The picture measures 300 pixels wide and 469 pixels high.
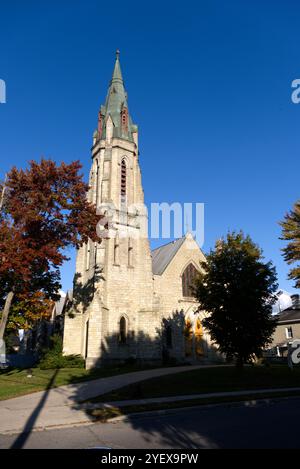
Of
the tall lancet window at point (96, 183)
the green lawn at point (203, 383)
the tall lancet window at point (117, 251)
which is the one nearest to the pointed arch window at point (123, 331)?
the tall lancet window at point (117, 251)

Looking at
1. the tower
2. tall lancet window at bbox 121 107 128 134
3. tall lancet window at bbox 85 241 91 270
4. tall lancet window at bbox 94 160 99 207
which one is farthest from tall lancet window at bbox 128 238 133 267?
tall lancet window at bbox 121 107 128 134

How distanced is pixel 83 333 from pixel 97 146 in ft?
56.6

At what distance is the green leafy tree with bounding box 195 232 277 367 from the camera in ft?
64.1

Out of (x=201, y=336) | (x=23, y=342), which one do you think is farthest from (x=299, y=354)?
(x=23, y=342)

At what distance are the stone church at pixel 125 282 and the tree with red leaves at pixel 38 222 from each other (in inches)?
146

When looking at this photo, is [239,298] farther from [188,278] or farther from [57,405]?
[188,278]

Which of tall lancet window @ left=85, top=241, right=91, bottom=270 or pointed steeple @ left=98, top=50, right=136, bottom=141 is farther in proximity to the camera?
pointed steeple @ left=98, top=50, right=136, bottom=141

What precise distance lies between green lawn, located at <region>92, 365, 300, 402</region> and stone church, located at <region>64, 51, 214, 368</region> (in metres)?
7.94

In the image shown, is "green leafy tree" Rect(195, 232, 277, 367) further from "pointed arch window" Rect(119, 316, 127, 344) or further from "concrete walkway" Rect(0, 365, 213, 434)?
"pointed arch window" Rect(119, 316, 127, 344)

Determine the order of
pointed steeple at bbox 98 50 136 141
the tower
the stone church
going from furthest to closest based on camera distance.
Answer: pointed steeple at bbox 98 50 136 141, the stone church, the tower

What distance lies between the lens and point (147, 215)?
32656mm

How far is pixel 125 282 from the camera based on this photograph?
2912 centimetres

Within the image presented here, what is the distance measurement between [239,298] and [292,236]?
329 inches

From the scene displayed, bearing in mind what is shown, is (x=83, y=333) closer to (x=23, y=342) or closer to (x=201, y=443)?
(x=201, y=443)
